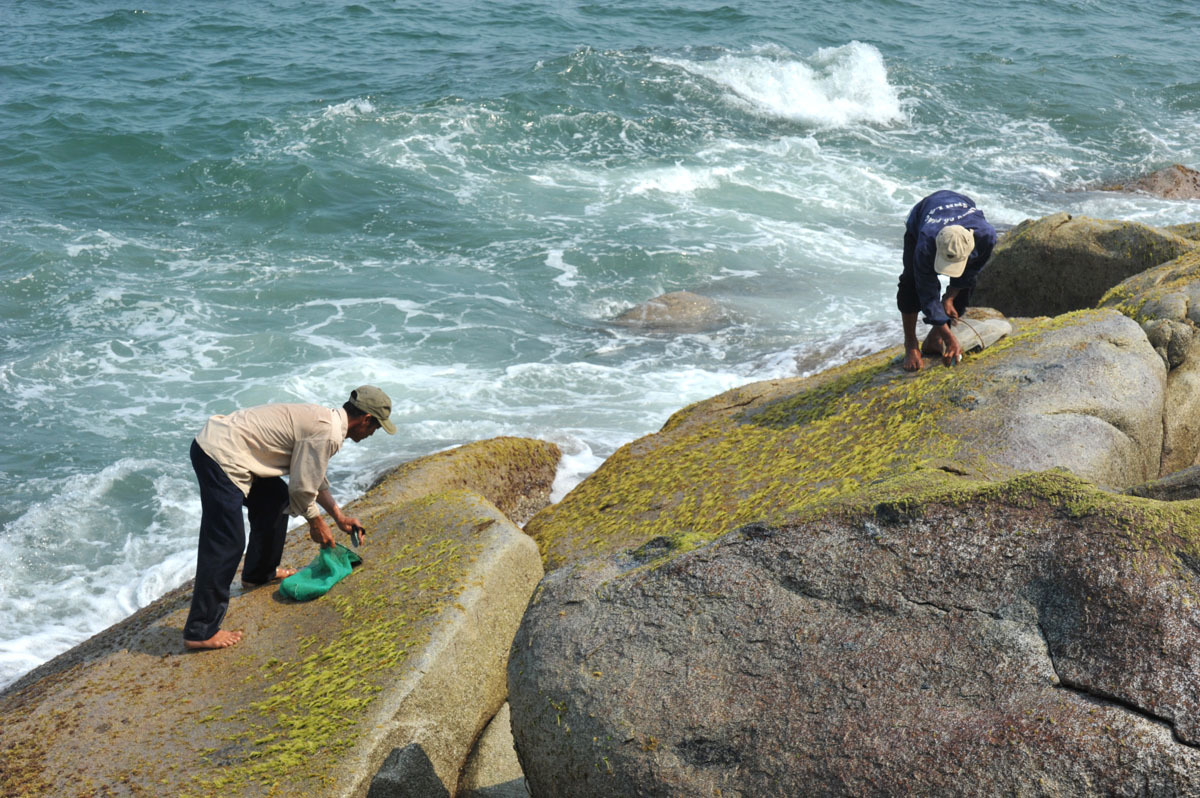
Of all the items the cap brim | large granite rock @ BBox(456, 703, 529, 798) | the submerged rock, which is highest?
the cap brim

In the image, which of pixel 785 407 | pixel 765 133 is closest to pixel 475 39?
pixel 765 133

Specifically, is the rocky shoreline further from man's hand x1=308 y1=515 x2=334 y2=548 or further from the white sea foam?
the white sea foam

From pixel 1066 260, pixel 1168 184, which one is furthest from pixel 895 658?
pixel 1168 184

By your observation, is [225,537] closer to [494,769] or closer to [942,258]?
[494,769]

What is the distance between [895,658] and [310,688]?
2890 mm

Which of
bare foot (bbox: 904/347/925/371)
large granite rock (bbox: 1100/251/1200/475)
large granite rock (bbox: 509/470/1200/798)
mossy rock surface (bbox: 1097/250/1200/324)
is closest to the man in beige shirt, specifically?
large granite rock (bbox: 509/470/1200/798)

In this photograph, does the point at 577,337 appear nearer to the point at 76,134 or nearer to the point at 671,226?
the point at 671,226

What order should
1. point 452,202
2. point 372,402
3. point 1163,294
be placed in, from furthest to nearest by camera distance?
point 452,202
point 1163,294
point 372,402

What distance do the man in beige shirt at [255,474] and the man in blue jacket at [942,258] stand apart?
3801 mm

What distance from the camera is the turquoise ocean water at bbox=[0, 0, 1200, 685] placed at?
40.4 ft

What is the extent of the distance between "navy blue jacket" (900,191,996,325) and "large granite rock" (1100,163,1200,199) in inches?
646

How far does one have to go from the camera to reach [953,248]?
269 inches

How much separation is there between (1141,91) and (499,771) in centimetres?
3093

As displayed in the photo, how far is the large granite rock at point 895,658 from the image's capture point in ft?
10.7
